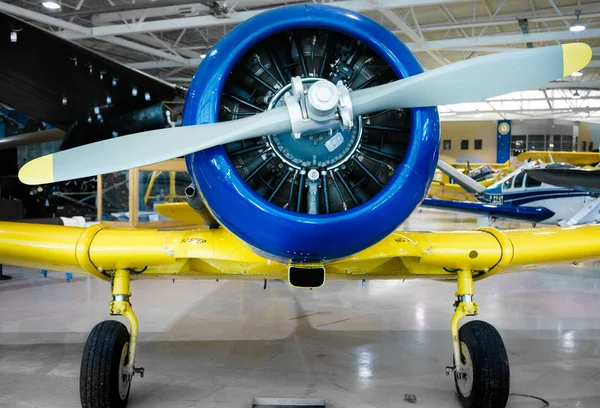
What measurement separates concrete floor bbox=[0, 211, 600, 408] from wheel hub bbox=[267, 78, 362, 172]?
1409mm

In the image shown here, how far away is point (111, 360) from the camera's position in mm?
2840

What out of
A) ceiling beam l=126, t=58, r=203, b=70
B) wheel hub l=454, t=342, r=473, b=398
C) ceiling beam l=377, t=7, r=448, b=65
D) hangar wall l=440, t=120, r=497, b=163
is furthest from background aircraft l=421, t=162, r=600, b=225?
hangar wall l=440, t=120, r=497, b=163

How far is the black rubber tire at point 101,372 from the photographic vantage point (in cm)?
277

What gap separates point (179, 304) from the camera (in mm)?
5590

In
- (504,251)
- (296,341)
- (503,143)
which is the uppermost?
(503,143)

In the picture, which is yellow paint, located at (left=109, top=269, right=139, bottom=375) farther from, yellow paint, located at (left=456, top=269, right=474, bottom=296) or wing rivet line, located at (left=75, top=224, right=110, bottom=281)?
yellow paint, located at (left=456, top=269, right=474, bottom=296)

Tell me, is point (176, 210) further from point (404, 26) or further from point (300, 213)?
point (404, 26)

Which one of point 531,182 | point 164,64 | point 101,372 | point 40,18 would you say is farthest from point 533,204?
point 164,64

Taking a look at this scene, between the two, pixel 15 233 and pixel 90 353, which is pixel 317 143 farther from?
pixel 15 233

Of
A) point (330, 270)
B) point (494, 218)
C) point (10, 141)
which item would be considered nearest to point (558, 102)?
point (494, 218)

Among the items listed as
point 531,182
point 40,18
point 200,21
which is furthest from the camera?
point 200,21

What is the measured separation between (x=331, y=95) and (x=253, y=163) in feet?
1.78

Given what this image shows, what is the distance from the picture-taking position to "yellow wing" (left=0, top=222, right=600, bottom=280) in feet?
9.52

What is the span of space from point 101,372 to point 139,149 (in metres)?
1.27
